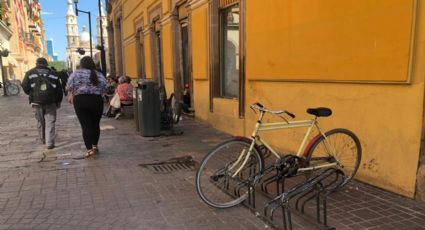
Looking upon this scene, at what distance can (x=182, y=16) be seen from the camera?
1067 centimetres

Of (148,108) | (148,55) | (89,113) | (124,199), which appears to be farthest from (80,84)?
(148,55)

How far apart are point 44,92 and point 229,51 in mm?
4073

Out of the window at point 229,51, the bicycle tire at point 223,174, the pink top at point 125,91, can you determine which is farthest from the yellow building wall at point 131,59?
the bicycle tire at point 223,174

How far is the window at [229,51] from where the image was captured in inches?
312

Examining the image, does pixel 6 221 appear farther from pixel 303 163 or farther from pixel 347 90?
pixel 347 90

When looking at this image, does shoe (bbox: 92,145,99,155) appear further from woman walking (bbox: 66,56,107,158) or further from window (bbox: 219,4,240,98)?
window (bbox: 219,4,240,98)

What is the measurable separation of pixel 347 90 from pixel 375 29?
0.84 meters

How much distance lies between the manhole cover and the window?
2.51 meters

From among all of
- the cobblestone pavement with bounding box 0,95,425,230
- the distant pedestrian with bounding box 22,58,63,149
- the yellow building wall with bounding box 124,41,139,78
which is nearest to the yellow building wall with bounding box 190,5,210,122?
the cobblestone pavement with bounding box 0,95,425,230

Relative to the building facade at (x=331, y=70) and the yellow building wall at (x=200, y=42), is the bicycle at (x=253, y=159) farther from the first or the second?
the yellow building wall at (x=200, y=42)

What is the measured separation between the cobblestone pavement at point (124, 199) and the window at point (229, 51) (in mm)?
2130

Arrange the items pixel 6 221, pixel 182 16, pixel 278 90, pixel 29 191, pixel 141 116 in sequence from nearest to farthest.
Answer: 1. pixel 6 221
2. pixel 29 191
3. pixel 278 90
4. pixel 141 116
5. pixel 182 16

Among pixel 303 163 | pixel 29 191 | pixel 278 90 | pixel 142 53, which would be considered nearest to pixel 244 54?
pixel 278 90

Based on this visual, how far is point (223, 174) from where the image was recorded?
3873mm
